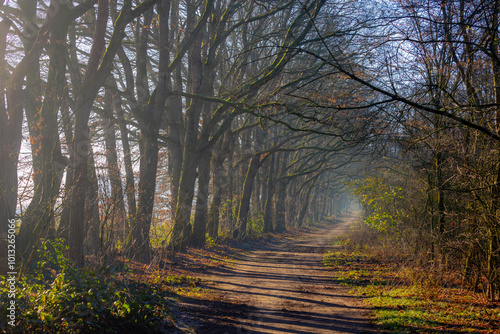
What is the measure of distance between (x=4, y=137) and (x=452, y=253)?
9770 millimetres

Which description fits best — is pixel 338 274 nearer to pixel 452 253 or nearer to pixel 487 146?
pixel 452 253

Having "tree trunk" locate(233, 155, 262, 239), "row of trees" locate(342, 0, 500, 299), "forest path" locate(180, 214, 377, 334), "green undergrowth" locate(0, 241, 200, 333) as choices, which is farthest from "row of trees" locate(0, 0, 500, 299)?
"tree trunk" locate(233, 155, 262, 239)

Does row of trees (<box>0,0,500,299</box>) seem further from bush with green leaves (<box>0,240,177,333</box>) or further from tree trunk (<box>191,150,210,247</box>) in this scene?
bush with green leaves (<box>0,240,177,333</box>)

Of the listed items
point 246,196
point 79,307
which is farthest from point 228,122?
point 79,307

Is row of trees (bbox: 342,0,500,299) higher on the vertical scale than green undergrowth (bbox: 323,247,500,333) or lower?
higher

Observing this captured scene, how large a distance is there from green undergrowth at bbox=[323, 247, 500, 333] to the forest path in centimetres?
39

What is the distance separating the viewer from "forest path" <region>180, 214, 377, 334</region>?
5.91 m

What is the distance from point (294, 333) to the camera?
5535 mm

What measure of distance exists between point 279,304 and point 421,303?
2.73 metres

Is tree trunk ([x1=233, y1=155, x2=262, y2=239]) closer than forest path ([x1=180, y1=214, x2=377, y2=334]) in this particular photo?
No

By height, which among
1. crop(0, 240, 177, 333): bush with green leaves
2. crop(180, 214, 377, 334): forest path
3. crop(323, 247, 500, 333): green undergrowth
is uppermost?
crop(0, 240, 177, 333): bush with green leaves

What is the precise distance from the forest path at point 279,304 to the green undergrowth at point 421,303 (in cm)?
39

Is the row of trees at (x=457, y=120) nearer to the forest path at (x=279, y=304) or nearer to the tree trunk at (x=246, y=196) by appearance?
the forest path at (x=279, y=304)

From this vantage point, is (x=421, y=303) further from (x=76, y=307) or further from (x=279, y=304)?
(x=76, y=307)
